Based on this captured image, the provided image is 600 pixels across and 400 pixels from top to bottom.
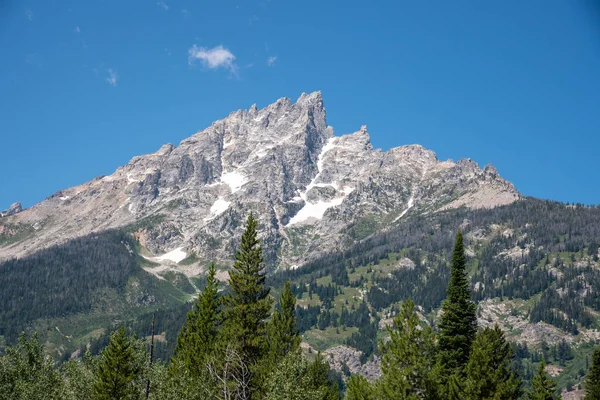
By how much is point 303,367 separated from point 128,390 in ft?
85.7

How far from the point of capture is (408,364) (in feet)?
155

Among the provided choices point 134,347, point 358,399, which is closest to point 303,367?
point 358,399

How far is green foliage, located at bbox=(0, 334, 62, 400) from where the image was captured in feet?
242

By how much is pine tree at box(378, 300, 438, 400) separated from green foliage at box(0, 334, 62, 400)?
147 ft

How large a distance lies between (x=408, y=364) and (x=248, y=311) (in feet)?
92.0

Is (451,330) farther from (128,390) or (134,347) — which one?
(134,347)

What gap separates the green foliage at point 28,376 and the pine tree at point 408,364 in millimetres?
44874

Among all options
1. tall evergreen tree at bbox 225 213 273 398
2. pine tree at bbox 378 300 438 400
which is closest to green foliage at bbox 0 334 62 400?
tall evergreen tree at bbox 225 213 273 398

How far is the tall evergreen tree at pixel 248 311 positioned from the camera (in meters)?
69.6

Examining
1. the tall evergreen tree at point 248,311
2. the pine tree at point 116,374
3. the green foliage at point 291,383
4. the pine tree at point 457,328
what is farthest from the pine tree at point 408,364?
the pine tree at point 116,374

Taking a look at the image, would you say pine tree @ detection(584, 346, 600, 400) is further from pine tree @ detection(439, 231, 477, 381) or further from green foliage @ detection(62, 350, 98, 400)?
green foliage @ detection(62, 350, 98, 400)

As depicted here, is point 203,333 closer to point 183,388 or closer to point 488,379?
point 183,388

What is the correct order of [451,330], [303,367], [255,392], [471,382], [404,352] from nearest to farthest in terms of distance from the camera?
1. [404,352]
2. [471,382]
3. [303,367]
4. [255,392]
5. [451,330]

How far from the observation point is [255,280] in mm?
73625
